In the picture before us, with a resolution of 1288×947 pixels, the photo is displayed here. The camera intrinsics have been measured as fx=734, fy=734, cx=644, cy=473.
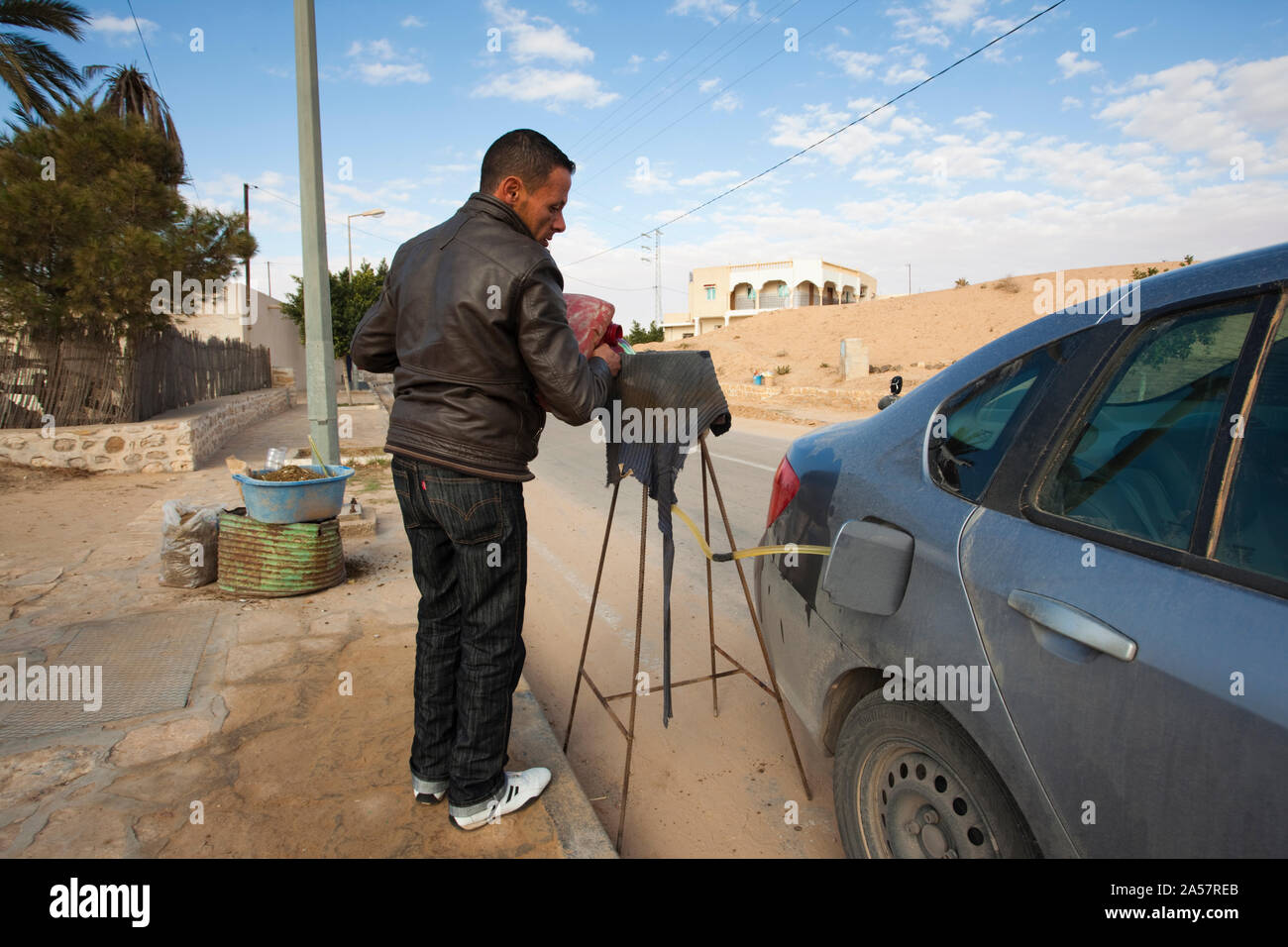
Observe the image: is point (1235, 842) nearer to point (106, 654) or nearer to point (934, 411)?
point (934, 411)

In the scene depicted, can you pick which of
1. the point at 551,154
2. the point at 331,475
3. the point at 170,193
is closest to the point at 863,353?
the point at 170,193

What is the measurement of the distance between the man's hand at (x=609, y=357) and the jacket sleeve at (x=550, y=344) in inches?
10.5

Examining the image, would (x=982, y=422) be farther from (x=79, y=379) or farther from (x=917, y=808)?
(x=79, y=379)

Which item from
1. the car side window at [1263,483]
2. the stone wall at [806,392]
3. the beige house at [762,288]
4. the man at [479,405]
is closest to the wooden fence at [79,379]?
the man at [479,405]

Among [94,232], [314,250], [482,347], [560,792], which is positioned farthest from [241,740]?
[94,232]

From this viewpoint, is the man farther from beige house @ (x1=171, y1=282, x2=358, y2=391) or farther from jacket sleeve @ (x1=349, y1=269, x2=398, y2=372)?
beige house @ (x1=171, y1=282, x2=358, y2=391)

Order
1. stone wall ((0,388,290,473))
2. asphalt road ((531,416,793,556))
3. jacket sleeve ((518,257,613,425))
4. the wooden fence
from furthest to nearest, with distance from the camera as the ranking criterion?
the wooden fence, stone wall ((0,388,290,473)), asphalt road ((531,416,793,556)), jacket sleeve ((518,257,613,425))

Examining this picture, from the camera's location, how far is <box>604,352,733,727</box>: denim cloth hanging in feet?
8.20

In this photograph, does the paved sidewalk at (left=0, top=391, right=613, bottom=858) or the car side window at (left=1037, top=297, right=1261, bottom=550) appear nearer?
the car side window at (left=1037, top=297, right=1261, bottom=550)

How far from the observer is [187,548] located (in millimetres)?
4785

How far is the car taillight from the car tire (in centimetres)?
80

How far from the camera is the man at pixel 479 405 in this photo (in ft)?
6.88

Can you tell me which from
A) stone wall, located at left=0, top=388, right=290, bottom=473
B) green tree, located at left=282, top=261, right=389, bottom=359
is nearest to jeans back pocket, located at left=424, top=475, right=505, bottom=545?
stone wall, located at left=0, top=388, right=290, bottom=473
